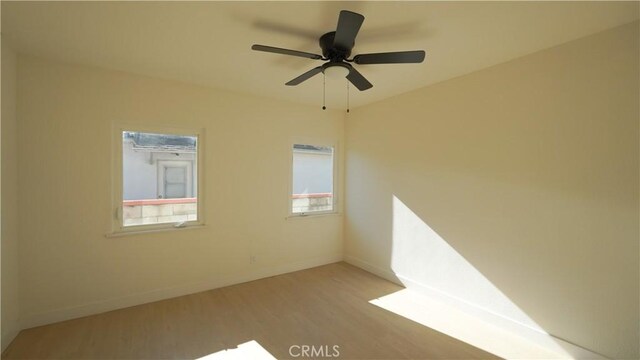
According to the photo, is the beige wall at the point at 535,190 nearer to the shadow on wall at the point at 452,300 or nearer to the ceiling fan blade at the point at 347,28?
the shadow on wall at the point at 452,300

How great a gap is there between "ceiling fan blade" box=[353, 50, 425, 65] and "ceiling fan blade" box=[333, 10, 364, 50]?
0.14 metres

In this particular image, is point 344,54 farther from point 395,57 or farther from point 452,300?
point 452,300

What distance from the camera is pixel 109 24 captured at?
1.96 m

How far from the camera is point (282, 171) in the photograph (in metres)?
3.88

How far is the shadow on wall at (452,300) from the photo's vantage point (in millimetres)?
2334

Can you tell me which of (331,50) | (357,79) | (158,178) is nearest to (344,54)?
(331,50)

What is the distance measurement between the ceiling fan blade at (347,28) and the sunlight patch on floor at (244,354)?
7.83 ft

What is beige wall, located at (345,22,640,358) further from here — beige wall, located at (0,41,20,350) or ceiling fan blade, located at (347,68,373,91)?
beige wall, located at (0,41,20,350)

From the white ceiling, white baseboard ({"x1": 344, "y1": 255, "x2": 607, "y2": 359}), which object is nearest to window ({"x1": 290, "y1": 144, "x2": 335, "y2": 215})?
white baseboard ({"x1": 344, "y1": 255, "x2": 607, "y2": 359})

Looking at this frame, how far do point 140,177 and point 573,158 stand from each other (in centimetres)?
400

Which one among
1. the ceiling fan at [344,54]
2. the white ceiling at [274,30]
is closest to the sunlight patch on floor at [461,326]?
the ceiling fan at [344,54]

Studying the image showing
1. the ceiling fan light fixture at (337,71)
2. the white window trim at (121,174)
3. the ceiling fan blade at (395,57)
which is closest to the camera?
the ceiling fan blade at (395,57)

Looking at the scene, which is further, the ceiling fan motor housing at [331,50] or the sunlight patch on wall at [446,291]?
the sunlight patch on wall at [446,291]

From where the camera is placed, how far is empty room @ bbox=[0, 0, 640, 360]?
195 cm
